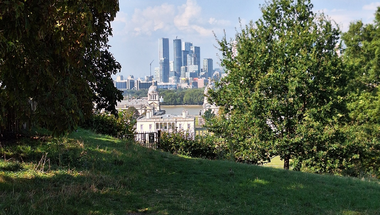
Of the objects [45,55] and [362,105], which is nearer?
[45,55]

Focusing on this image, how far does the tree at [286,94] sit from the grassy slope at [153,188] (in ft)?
20.3

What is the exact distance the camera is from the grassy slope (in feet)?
15.7

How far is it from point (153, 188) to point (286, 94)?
10.1 m

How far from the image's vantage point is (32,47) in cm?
462

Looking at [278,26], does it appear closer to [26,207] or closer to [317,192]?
[317,192]

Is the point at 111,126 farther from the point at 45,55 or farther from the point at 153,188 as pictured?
the point at 45,55

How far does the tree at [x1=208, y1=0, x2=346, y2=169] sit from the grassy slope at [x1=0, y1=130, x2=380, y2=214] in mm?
6186

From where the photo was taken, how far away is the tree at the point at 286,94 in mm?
14086

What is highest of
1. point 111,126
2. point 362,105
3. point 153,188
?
point 362,105

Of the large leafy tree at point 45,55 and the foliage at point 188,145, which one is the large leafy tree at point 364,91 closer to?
the foliage at point 188,145

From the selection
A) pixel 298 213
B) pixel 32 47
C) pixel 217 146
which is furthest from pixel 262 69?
pixel 32 47

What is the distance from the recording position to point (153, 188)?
600cm

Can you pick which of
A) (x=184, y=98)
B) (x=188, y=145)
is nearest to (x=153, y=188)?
(x=188, y=145)

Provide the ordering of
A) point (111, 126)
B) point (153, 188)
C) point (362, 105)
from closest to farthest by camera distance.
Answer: point (153, 188)
point (111, 126)
point (362, 105)
